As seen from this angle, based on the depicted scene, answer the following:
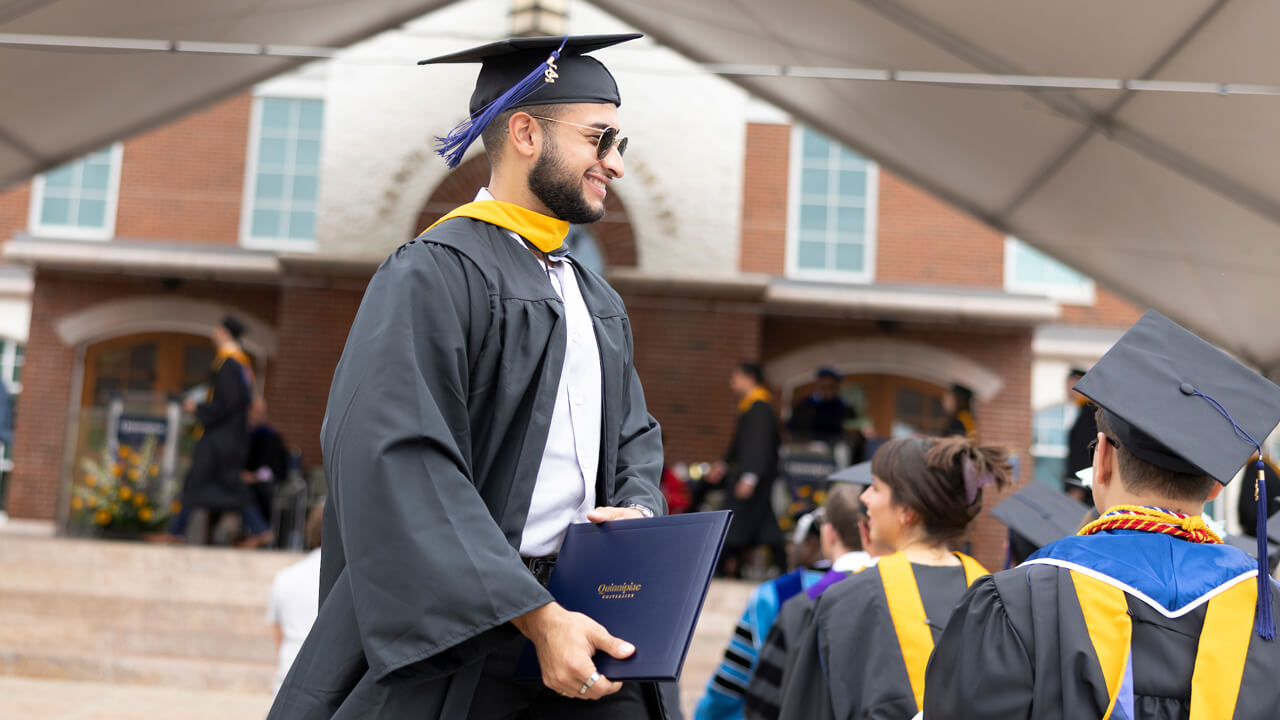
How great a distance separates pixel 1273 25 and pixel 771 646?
381cm

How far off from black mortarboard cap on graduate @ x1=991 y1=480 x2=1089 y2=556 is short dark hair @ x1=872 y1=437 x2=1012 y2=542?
0.76 metres

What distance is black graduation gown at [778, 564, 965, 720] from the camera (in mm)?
2893

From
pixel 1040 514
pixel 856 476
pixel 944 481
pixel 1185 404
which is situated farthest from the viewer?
pixel 1040 514

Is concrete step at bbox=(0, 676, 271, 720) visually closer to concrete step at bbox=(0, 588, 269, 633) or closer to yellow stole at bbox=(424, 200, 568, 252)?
concrete step at bbox=(0, 588, 269, 633)

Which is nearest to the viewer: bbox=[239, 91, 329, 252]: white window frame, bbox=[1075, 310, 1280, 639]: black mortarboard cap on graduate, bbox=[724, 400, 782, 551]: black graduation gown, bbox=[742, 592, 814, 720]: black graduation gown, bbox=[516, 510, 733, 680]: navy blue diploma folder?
bbox=[516, 510, 733, 680]: navy blue diploma folder

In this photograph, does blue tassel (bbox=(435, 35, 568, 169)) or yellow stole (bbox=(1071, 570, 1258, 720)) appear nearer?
yellow stole (bbox=(1071, 570, 1258, 720))

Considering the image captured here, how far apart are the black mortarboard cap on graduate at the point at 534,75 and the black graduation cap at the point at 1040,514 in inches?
96.1

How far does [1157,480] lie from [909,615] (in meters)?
1.10

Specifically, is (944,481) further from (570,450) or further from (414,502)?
(414,502)

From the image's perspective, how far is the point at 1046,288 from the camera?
15734 mm

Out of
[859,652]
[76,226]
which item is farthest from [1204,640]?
[76,226]

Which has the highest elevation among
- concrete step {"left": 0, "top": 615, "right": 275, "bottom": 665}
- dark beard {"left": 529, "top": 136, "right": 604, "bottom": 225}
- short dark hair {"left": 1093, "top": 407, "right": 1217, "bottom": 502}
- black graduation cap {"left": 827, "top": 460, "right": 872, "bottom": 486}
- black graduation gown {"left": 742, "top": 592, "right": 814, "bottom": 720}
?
A: dark beard {"left": 529, "top": 136, "right": 604, "bottom": 225}

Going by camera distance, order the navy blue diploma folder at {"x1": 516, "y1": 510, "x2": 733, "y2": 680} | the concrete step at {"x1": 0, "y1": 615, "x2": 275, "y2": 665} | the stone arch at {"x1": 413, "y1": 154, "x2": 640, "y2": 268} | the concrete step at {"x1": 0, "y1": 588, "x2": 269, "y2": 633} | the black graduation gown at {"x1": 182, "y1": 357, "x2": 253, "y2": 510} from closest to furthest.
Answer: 1. the navy blue diploma folder at {"x1": 516, "y1": 510, "x2": 733, "y2": 680}
2. the concrete step at {"x1": 0, "y1": 615, "x2": 275, "y2": 665}
3. the concrete step at {"x1": 0, "y1": 588, "x2": 269, "y2": 633}
4. the black graduation gown at {"x1": 182, "y1": 357, "x2": 253, "y2": 510}
5. the stone arch at {"x1": 413, "y1": 154, "x2": 640, "y2": 268}

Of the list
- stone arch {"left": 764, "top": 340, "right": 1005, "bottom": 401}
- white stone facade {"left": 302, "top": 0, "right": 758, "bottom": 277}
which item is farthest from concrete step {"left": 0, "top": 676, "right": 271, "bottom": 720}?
stone arch {"left": 764, "top": 340, "right": 1005, "bottom": 401}
